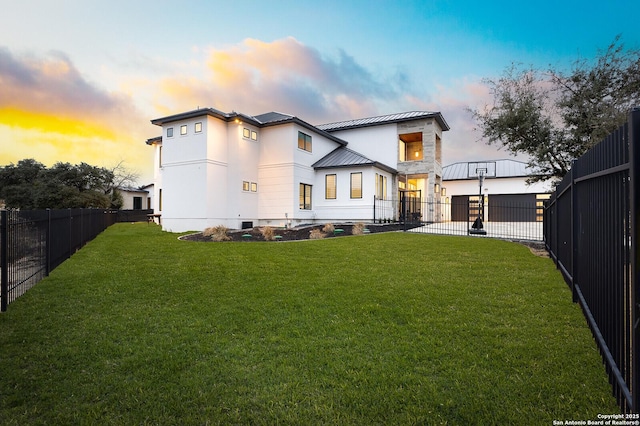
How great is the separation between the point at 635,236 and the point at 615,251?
852 millimetres

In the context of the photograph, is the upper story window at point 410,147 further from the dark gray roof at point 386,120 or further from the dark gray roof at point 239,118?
the dark gray roof at point 239,118

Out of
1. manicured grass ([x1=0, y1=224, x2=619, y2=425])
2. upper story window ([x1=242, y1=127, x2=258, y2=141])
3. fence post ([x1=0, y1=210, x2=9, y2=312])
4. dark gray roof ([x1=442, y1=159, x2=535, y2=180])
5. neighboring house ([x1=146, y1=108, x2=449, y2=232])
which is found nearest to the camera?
manicured grass ([x1=0, y1=224, x2=619, y2=425])

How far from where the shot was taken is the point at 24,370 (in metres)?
3.21

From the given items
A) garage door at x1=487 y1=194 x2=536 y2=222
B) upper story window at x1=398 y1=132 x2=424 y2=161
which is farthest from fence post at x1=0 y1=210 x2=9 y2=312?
garage door at x1=487 y1=194 x2=536 y2=222

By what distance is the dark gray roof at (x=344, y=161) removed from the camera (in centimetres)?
2248

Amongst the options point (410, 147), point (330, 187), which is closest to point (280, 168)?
point (330, 187)

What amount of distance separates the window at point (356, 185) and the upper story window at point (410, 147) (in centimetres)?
495

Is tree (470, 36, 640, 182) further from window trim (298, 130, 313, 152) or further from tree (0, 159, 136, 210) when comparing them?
tree (0, 159, 136, 210)

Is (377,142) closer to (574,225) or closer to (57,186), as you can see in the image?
(574,225)

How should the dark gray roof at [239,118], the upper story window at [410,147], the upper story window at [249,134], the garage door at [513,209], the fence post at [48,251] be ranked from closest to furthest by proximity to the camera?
the fence post at [48,251] → the dark gray roof at [239,118] → the upper story window at [249,134] → the upper story window at [410,147] → the garage door at [513,209]

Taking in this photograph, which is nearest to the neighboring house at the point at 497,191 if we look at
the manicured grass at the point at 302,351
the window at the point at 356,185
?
the window at the point at 356,185

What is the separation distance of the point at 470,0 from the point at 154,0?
15.0 meters

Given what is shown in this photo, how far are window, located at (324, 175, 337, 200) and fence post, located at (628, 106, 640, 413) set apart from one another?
21.7 m

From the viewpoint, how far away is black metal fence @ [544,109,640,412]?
195cm
